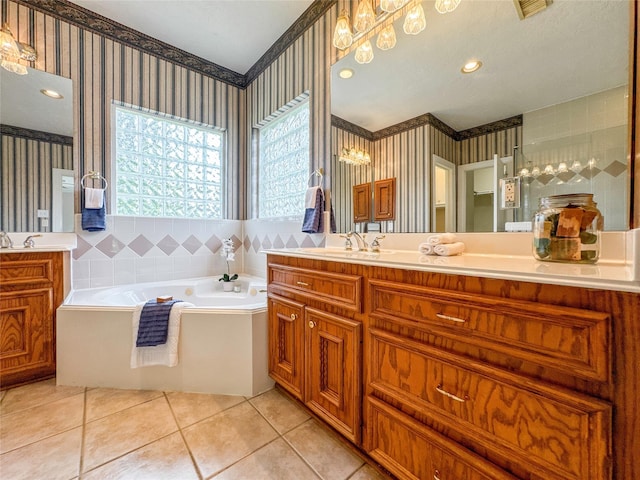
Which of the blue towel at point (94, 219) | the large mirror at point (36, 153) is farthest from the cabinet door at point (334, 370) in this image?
the large mirror at point (36, 153)

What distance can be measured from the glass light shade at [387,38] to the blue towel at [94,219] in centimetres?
240

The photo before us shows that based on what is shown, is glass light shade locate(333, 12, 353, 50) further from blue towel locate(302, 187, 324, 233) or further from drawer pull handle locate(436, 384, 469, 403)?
drawer pull handle locate(436, 384, 469, 403)

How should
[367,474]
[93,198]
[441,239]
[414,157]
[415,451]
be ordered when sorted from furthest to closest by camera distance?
[93,198]
[414,157]
[441,239]
[367,474]
[415,451]

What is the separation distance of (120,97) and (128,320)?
6.39 ft

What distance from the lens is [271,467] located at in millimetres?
1166

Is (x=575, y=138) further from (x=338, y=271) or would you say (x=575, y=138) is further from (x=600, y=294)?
(x=338, y=271)

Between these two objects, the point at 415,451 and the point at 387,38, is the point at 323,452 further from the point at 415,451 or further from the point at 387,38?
the point at 387,38

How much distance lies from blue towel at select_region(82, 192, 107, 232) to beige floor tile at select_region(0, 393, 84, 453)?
4.04 feet

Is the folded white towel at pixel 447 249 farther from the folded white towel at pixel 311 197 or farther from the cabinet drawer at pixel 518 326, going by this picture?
the folded white towel at pixel 311 197

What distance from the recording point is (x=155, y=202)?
2.61 m

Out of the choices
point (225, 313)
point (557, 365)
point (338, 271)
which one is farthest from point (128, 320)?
point (557, 365)

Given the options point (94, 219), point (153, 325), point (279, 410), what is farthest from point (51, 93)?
point (279, 410)

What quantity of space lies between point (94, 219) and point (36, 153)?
0.61m

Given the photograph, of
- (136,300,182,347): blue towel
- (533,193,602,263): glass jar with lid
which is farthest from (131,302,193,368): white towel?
(533,193,602,263): glass jar with lid
